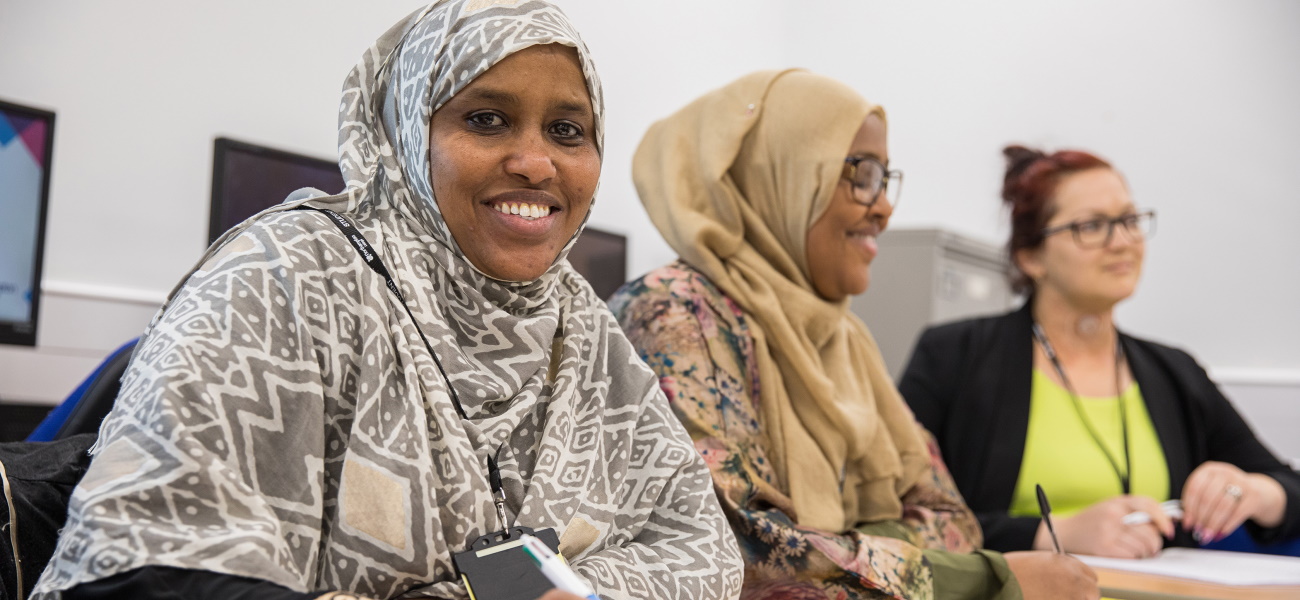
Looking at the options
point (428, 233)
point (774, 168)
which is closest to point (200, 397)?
point (428, 233)

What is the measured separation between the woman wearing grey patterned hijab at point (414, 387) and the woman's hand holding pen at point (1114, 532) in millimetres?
1013

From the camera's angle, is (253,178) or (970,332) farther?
(970,332)

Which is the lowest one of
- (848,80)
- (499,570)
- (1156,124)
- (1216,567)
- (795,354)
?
(1216,567)

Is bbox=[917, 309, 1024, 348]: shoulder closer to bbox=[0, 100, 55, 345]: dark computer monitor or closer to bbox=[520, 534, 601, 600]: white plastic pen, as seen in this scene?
bbox=[520, 534, 601, 600]: white plastic pen

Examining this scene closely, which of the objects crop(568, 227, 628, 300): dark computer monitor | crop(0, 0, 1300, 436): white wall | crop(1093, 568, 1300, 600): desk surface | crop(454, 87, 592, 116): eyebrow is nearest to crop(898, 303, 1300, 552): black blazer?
crop(0, 0, 1300, 436): white wall

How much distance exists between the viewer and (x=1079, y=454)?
7.55 ft

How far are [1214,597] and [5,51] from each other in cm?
256

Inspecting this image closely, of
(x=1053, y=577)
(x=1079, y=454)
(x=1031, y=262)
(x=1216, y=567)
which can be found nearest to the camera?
(x=1053, y=577)

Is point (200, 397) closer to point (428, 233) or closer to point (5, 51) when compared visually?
point (428, 233)

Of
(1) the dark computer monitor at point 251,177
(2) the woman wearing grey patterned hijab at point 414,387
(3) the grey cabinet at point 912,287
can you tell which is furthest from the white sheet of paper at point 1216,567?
(1) the dark computer monitor at point 251,177

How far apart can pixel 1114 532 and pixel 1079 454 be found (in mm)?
395

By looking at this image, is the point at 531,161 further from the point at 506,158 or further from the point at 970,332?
the point at 970,332

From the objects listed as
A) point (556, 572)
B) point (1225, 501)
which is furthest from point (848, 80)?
point (556, 572)

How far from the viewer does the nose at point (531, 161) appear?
1144mm
